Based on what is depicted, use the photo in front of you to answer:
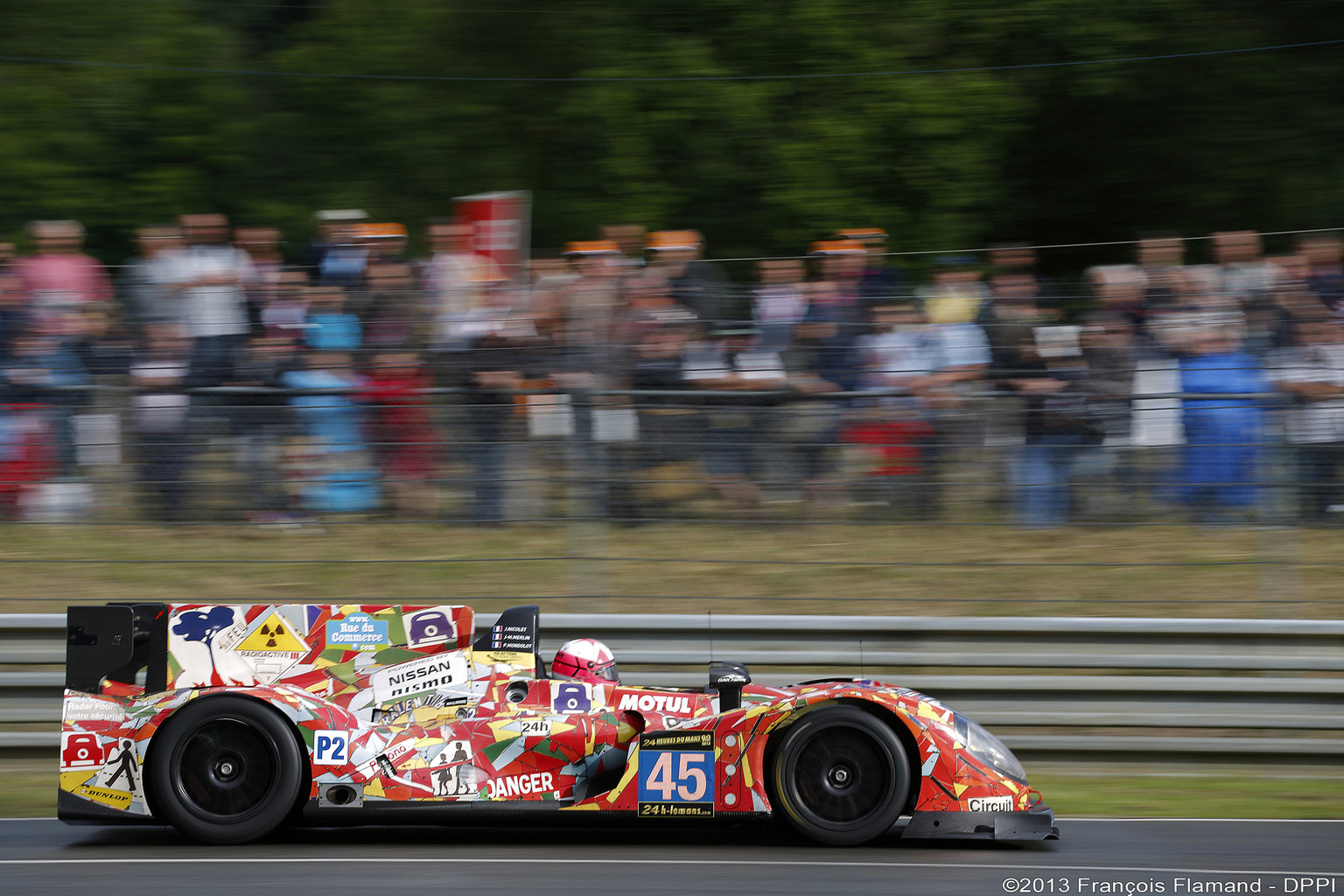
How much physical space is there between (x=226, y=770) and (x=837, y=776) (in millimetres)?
2301

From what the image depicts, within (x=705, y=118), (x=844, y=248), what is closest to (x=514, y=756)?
(x=844, y=248)

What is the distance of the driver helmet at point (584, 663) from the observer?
5.98 metres

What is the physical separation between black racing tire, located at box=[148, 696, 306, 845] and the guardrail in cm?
179

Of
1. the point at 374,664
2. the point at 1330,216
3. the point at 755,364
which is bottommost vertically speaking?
the point at 374,664

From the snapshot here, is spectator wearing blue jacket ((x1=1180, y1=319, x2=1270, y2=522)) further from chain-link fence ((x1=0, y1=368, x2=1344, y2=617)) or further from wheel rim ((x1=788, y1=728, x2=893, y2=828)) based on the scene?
wheel rim ((x1=788, y1=728, x2=893, y2=828))

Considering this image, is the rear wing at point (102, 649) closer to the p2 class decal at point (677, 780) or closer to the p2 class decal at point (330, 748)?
the p2 class decal at point (330, 748)

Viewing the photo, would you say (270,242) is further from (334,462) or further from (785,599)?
(785,599)

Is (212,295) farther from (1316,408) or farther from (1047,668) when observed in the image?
(1316,408)

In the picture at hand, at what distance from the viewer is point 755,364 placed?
7859 millimetres

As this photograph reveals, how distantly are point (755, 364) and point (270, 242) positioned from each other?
10.8 ft

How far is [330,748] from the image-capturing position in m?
5.62

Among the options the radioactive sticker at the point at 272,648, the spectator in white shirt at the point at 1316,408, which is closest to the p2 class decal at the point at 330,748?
the radioactive sticker at the point at 272,648

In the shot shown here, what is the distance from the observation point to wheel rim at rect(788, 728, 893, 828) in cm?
555

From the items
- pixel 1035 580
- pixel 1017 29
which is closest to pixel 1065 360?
pixel 1035 580
